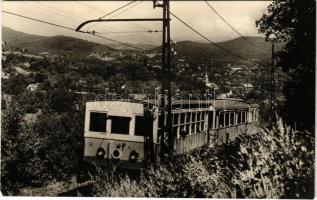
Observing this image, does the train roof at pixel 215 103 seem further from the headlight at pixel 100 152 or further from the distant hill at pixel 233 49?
the headlight at pixel 100 152

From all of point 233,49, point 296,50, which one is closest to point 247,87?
point 233,49

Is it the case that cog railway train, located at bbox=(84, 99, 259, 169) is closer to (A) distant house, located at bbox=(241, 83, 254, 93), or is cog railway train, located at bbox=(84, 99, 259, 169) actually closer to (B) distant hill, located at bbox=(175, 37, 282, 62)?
(A) distant house, located at bbox=(241, 83, 254, 93)

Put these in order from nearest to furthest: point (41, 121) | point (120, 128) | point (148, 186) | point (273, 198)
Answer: point (273, 198)
point (148, 186)
point (120, 128)
point (41, 121)

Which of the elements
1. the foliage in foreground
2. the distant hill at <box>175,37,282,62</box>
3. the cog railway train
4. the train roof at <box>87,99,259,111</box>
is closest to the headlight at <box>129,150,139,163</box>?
the cog railway train

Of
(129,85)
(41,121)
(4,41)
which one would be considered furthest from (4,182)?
(129,85)

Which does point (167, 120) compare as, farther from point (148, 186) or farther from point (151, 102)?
point (148, 186)

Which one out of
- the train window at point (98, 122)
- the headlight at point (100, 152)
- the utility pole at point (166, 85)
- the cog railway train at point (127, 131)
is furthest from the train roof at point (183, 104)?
the headlight at point (100, 152)

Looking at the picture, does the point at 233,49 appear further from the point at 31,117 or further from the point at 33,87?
the point at 31,117

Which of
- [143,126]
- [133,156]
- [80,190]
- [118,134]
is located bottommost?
[80,190]
